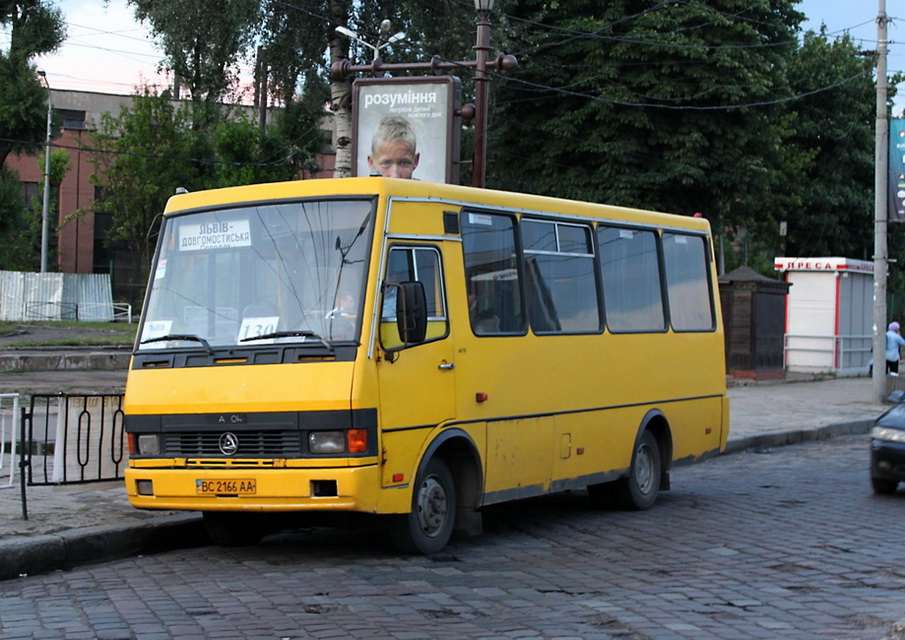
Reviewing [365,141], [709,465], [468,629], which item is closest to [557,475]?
[468,629]

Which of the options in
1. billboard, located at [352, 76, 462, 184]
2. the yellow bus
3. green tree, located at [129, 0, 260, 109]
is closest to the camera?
the yellow bus

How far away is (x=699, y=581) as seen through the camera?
27.0 ft

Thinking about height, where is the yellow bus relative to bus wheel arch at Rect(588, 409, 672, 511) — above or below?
above

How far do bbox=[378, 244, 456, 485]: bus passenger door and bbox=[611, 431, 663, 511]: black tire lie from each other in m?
3.25

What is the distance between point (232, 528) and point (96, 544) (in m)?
1.06

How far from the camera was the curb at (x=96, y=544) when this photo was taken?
8305 millimetres

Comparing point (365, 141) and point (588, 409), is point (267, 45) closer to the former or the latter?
point (365, 141)

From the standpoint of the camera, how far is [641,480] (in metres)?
12.1

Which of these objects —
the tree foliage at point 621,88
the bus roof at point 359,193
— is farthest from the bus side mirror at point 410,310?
the tree foliage at point 621,88

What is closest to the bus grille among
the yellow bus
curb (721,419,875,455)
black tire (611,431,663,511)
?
the yellow bus

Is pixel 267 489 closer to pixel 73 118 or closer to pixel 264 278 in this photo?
pixel 264 278

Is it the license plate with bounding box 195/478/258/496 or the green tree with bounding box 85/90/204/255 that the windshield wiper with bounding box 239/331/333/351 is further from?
the green tree with bounding box 85/90/204/255

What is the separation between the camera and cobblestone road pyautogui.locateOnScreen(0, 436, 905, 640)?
265 inches

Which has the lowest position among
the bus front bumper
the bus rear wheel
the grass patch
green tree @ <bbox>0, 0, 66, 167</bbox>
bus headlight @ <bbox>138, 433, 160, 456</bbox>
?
the bus rear wheel
